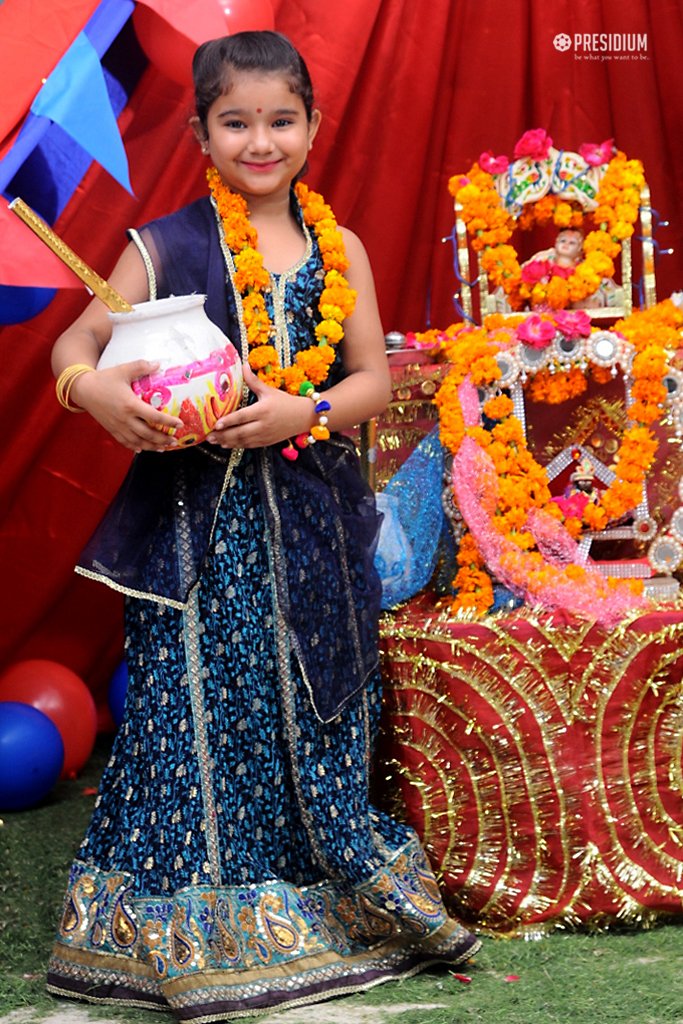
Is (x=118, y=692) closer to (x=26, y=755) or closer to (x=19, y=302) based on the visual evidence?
(x=26, y=755)

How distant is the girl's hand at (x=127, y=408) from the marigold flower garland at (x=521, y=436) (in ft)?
3.20

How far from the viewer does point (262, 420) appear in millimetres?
2602

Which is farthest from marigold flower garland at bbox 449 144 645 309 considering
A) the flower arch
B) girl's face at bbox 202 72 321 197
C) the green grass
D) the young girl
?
the green grass

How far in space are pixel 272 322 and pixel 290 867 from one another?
3.39ft

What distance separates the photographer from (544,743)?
3.07 m

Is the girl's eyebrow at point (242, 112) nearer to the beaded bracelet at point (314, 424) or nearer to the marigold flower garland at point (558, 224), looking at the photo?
the beaded bracelet at point (314, 424)

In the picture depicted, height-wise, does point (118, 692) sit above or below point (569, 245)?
below

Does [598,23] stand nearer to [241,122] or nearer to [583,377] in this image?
[583,377]

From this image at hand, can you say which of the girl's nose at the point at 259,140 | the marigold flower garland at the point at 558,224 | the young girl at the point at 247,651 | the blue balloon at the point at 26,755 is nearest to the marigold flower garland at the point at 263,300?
the young girl at the point at 247,651

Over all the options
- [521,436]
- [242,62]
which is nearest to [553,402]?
[521,436]

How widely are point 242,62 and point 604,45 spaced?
5.67 feet

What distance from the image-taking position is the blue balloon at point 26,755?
12.4 ft

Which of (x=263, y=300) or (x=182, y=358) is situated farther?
(x=263, y=300)

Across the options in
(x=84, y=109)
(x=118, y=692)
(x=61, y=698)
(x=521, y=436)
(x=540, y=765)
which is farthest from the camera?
(x=118, y=692)
